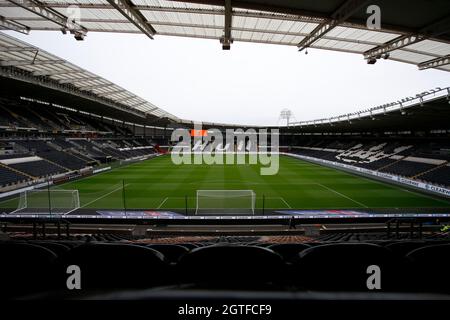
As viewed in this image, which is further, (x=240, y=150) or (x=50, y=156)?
(x=240, y=150)

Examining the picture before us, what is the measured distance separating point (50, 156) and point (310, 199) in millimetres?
29555

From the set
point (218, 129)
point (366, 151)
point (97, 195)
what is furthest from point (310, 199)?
point (218, 129)

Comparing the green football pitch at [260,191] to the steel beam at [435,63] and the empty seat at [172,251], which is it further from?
the empty seat at [172,251]

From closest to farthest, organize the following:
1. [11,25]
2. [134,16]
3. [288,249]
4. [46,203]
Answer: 1. [288,249]
2. [134,16]
3. [11,25]
4. [46,203]

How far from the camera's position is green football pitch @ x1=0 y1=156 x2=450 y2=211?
18422 mm

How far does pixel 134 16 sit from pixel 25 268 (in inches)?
349

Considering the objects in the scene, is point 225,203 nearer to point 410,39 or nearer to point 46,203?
point 46,203

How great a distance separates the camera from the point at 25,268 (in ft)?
5.75

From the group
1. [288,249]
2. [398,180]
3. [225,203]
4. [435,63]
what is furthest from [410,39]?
[398,180]

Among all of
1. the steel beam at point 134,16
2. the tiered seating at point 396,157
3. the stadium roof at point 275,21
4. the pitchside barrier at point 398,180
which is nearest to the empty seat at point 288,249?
the stadium roof at point 275,21

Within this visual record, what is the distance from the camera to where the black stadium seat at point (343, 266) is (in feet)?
5.51
